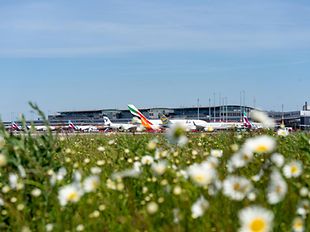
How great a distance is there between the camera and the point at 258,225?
6.25 feet

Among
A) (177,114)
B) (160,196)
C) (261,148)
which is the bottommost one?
(177,114)

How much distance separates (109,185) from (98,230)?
0.36m

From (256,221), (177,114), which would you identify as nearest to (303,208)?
(256,221)

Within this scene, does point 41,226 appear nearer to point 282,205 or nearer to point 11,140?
point 11,140

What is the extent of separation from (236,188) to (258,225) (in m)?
0.59

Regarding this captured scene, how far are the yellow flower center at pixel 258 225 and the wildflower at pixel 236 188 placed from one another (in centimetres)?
49

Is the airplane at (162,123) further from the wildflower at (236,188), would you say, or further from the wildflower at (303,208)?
the wildflower at (303,208)

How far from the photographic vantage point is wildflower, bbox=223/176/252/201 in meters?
2.44

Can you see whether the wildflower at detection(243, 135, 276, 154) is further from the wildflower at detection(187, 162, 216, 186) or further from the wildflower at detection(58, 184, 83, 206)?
the wildflower at detection(58, 184, 83, 206)

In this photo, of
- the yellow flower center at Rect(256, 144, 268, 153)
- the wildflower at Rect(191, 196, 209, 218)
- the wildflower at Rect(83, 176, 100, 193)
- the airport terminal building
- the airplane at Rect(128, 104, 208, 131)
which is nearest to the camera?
the wildflower at Rect(191, 196, 209, 218)

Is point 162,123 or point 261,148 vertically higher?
point 261,148

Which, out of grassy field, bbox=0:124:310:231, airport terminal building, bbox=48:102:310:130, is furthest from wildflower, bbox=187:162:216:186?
airport terminal building, bbox=48:102:310:130

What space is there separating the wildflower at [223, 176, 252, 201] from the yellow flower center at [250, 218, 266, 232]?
1.61 feet

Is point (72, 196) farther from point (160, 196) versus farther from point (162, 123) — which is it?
point (162, 123)
